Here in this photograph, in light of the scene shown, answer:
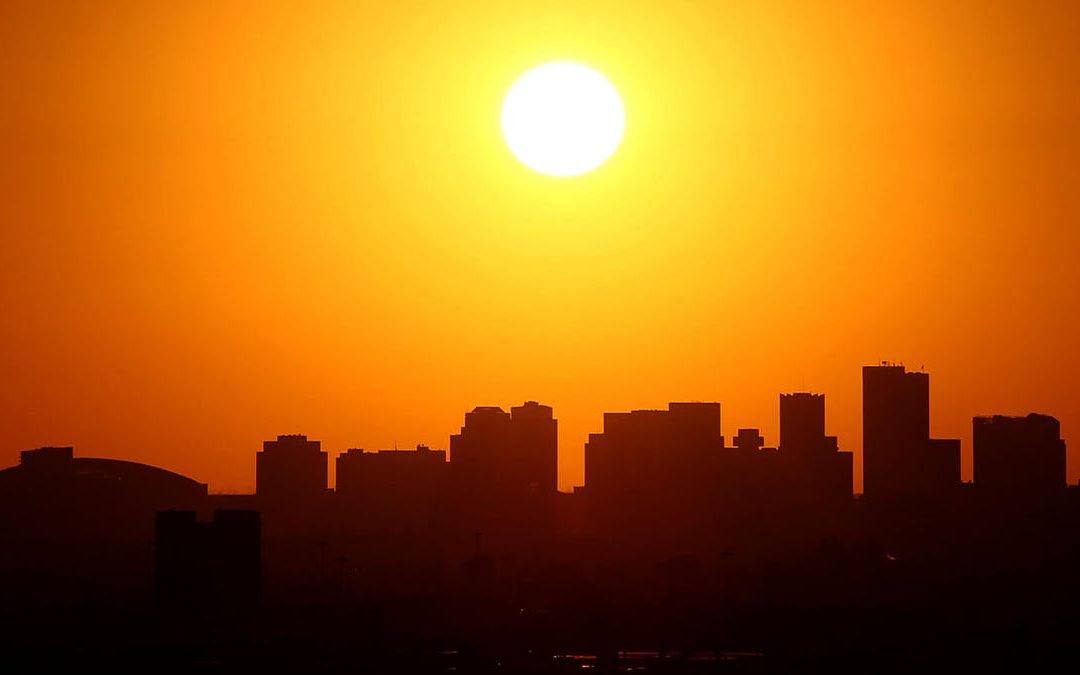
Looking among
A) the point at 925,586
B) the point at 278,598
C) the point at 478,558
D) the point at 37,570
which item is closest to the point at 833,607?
the point at 925,586

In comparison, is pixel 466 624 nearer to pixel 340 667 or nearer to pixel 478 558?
pixel 340 667

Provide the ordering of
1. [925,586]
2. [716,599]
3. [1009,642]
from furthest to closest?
[925,586] < [716,599] < [1009,642]

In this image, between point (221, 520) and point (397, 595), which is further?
point (397, 595)

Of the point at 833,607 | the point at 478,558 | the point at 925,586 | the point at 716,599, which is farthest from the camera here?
the point at 478,558

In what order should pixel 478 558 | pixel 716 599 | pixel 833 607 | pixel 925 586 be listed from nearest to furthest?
pixel 833 607 < pixel 716 599 < pixel 925 586 < pixel 478 558

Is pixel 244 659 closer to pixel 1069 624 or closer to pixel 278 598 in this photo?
pixel 278 598

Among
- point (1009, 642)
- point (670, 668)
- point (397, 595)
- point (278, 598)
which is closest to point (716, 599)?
point (397, 595)

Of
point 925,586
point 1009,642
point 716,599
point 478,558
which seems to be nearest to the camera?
point 1009,642

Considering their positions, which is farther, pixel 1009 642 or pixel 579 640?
pixel 579 640
